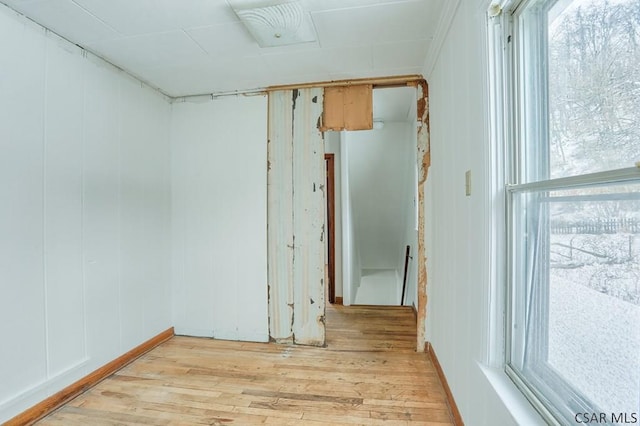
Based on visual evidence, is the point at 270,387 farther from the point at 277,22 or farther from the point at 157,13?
the point at 157,13

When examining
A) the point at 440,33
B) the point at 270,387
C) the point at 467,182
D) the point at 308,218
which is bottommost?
the point at 270,387

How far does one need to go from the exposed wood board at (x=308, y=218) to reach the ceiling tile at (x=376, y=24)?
2.27ft

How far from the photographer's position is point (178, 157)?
283 centimetres

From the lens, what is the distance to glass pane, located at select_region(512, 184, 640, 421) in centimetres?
67

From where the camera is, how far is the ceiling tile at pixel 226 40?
72.0 inches

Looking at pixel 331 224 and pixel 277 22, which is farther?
pixel 331 224

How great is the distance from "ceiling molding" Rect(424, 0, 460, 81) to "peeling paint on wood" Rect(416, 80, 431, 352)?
20 cm

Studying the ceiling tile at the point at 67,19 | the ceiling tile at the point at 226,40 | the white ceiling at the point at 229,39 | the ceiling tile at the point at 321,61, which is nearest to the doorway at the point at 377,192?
the ceiling tile at the point at 321,61

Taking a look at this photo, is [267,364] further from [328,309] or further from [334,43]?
[334,43]

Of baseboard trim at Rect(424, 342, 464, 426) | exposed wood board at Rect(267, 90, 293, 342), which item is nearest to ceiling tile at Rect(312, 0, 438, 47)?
exposed wood board at Rect(267, 90, 293, 342)

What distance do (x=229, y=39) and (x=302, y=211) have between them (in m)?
1.44

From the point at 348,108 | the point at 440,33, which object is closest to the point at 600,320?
the point at 440,33

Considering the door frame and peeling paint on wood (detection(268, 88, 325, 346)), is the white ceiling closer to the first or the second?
peeling paint on wood (detection(268, 88, 325, 346))

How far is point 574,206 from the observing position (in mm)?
829
